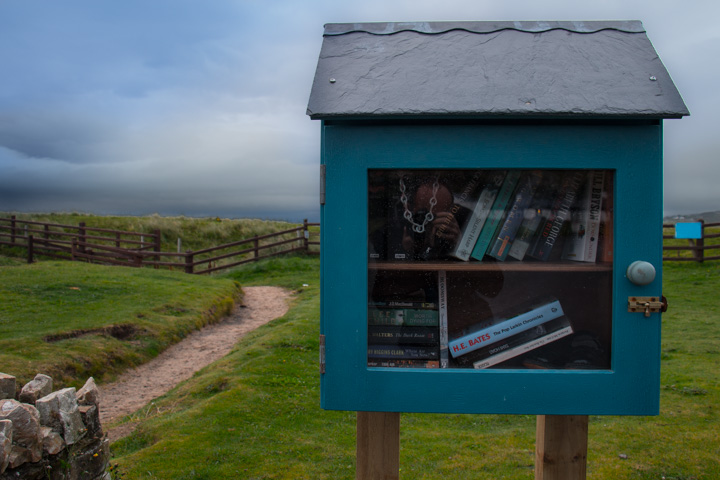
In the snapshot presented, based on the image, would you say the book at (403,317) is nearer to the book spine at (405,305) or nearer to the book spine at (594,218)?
the book spine at (405,305)

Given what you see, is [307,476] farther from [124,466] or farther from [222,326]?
[222,326]

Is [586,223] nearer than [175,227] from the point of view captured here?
Yes

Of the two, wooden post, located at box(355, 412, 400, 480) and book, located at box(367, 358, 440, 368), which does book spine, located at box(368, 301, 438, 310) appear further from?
wooden post, located at box(355, 412, 400, 480)

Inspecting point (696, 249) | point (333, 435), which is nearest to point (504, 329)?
point (333, 435)

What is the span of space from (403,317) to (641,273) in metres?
0.82

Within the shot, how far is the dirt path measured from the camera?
6.25 meters

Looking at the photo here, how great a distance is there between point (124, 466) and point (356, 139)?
3396mm

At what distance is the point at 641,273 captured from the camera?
5.72 ft

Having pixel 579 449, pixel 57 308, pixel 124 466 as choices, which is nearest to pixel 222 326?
pixel 57 308

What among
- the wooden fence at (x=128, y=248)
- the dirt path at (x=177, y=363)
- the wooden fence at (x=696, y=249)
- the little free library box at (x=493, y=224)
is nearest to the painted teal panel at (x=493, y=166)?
the little free library box at (x=493, y=224)

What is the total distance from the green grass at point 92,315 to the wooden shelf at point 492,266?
5.54 metres

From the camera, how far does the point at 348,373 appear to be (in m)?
1.83

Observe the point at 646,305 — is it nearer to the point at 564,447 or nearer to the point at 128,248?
the point at 564,447

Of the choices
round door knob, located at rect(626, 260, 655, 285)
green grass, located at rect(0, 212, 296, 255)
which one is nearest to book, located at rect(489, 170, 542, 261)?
round door knob, located at rect(626, 260, 655, 285)
